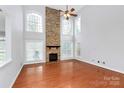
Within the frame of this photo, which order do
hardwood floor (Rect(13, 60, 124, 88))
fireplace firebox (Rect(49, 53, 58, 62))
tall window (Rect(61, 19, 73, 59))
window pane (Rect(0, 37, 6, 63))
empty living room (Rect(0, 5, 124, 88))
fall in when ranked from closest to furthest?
window pane (Rect(0, 37, 6, 63)) → hardwood floor (Rect(13, 60, 124, 88)) → empty living room (Rect(0, 5, 124, 88)) → fireplace firebox (Rect(49, 53, 58, 62)) → tall window (Rect(61, 19, 73, 59))

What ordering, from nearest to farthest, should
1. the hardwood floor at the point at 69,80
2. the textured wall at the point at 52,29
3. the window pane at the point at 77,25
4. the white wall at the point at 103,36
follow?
the hardwood floor at the point at 69,80 → the white wall at the point at 103,36 → the textured wall at the point at 52,29 → the window pane at the point at 77,25

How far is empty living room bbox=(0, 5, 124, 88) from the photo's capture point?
3.96 m

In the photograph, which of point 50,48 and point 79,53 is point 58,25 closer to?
point 50,48

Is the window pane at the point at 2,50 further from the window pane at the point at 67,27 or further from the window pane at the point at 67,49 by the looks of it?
the window pane at the point at 67,27

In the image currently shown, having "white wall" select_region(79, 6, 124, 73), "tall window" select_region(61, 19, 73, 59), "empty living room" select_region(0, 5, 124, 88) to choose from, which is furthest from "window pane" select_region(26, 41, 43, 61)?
"white wall" select_region(79, 6, 124, 73)

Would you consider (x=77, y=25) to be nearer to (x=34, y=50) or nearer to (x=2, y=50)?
(x=34, y=50)

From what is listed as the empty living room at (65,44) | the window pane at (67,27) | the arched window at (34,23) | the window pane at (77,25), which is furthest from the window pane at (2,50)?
the window pane at (77,25)

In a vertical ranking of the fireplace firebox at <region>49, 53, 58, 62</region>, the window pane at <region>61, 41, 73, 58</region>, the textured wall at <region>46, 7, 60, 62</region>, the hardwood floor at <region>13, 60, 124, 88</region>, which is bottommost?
the hardwood floor at <region>13, 60, 124, 88</region>

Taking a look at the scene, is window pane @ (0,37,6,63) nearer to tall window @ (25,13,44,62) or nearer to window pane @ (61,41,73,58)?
tall window @ (25,13,44,62)

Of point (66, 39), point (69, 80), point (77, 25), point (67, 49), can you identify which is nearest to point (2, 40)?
point (69, 80)

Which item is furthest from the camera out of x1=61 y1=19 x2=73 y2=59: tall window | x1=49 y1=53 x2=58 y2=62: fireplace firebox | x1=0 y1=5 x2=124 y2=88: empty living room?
x1=61 y1=19 x2=73 y2=59: tall window

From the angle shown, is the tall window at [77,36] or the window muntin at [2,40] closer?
the window muntin at [2,40]

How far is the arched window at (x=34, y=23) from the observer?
691cm

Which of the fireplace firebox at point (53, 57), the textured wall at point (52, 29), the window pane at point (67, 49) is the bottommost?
the fireplace firebox at point (53, 57)
